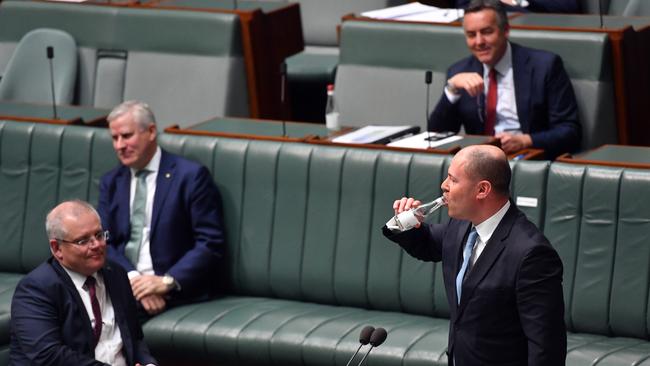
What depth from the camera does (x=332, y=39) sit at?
756 centimetres

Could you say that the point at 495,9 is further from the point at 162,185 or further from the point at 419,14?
the point at 162,185

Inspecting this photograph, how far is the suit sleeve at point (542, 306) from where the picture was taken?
3.43 metres

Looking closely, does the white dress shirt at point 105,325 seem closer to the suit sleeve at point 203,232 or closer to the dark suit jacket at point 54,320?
the dark suit jacket at point 54,320

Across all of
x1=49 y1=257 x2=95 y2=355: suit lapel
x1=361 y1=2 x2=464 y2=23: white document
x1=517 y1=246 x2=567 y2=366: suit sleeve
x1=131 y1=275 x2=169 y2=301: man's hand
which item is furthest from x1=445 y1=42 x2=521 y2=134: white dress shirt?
x1=517 y1=246 x2=567 y2=366: suit sleeve

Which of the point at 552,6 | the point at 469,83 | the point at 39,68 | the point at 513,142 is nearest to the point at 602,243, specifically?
the point at 513,142

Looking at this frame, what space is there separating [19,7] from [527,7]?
246 cm

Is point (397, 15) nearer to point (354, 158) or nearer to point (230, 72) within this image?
point (230, 72)

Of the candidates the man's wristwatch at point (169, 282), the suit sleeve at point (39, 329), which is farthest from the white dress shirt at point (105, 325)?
the man's wristwatch at point (169, 282)

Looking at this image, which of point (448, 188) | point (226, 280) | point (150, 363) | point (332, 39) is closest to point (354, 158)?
point (226, 280)

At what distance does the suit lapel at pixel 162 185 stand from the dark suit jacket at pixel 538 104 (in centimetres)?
107

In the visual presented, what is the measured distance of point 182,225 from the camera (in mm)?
5336

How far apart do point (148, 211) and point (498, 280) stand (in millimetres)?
2128

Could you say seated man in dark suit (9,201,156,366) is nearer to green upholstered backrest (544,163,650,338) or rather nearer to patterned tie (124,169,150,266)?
patterned tie (124,169,150,266)

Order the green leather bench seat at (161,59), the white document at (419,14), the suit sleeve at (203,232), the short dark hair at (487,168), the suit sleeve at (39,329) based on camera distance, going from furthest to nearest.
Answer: the green leather bench seat at (161,59) < the white document at (419,14) < the suit sleeve at (203,232) < the suit sleeve at (39,329) < the short dark hair at (487,168)
